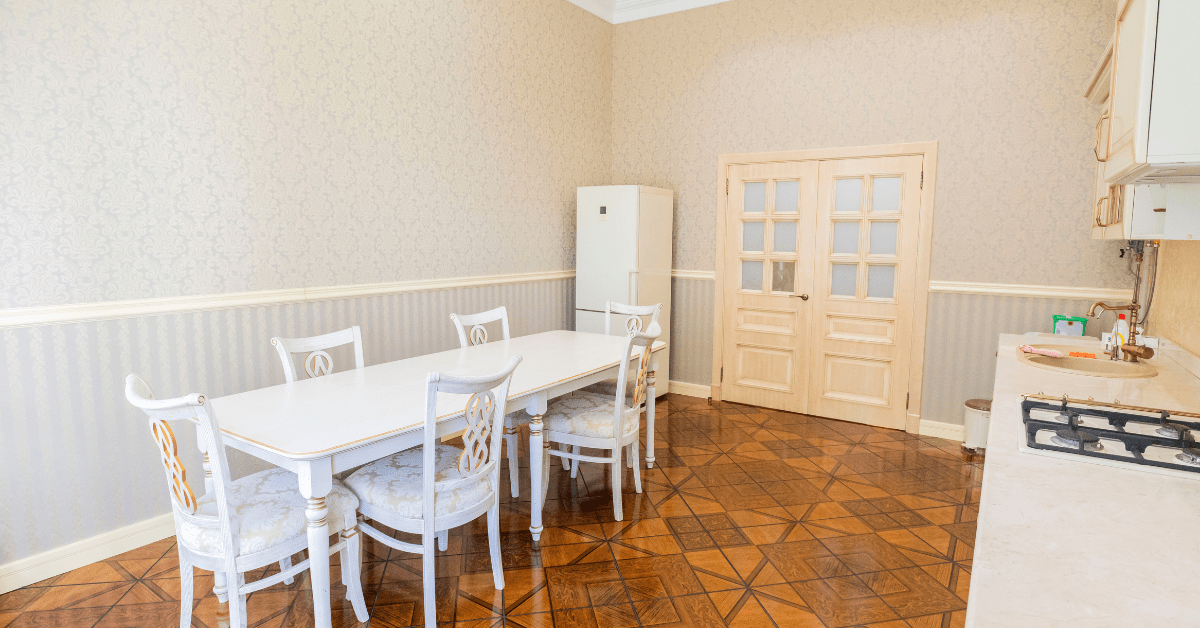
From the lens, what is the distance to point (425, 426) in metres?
2.08

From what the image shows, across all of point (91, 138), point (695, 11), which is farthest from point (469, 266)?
point (695, 11)

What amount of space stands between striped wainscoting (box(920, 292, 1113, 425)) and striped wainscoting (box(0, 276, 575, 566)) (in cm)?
389

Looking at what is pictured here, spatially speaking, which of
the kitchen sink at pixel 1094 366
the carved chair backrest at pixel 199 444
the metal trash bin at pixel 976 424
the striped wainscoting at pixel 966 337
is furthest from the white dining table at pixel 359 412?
the striped wainscoting at pixel 966 337

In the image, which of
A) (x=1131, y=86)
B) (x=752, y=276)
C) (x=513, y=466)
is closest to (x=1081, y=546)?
(x=1131, y=86)

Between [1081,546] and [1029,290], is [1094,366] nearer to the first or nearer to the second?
[1029,290]

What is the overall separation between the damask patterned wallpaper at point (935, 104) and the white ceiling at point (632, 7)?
68mm

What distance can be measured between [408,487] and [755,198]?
3.63 m

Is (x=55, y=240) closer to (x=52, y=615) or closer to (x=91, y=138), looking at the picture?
(x=91, y=138)

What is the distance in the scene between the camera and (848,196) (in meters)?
4.57

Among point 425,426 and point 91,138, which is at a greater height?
point 91,138

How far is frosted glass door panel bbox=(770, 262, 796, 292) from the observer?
4859 millimetres

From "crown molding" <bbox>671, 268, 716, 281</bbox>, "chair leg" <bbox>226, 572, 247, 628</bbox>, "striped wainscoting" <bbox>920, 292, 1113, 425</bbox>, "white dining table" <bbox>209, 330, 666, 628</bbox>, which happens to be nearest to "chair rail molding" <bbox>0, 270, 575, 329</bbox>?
"white dining table" <bbox>209, 330, 666, 628</bbox>

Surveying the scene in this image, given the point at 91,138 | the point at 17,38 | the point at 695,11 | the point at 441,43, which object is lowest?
the point at 91,138

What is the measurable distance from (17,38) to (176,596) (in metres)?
2.13
